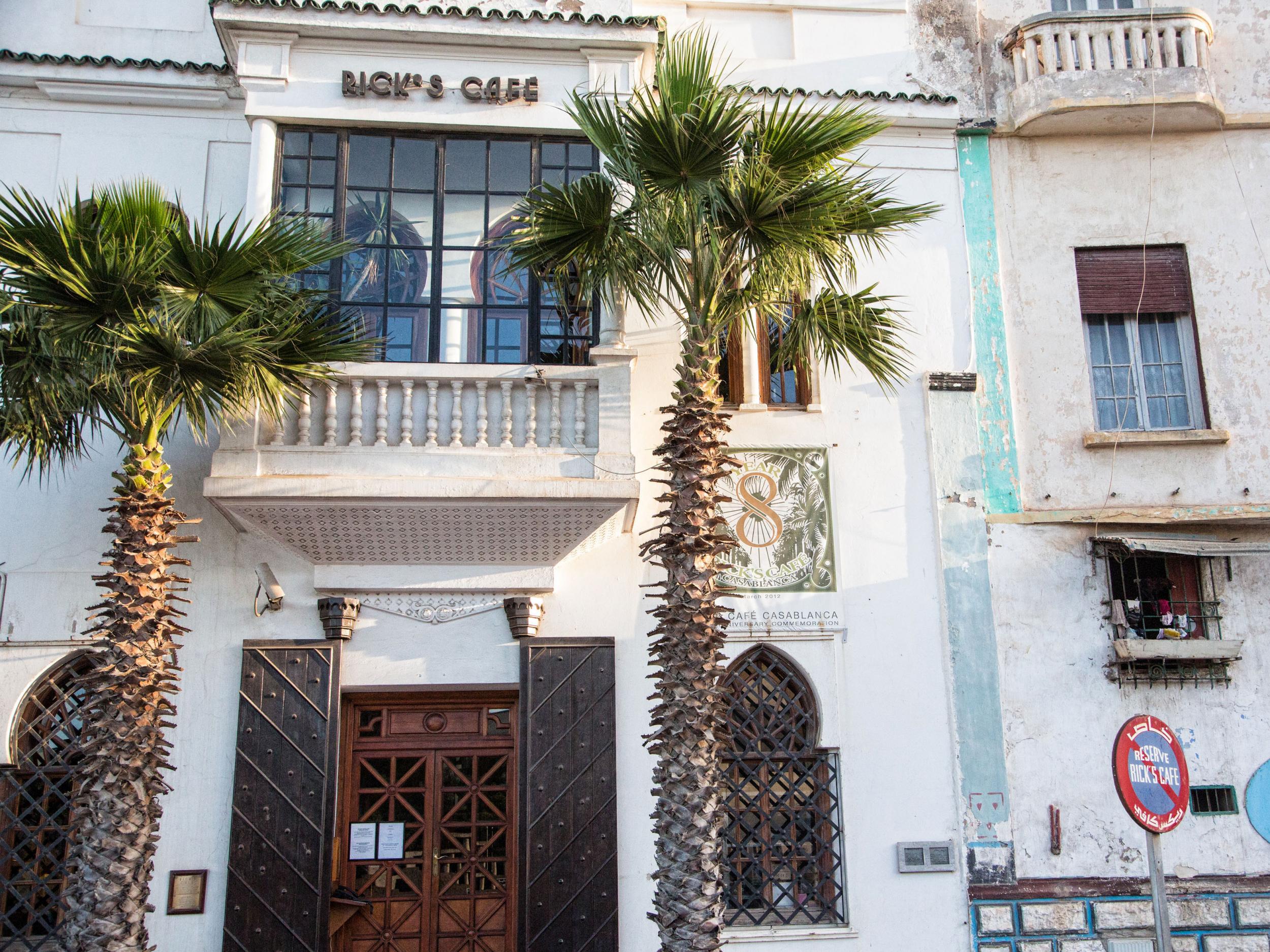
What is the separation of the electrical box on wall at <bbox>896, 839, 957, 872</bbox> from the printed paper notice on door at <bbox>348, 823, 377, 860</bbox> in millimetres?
4375

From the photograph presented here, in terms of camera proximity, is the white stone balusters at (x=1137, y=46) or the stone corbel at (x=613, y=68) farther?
the white stone balusters at (x=1137, y=46)

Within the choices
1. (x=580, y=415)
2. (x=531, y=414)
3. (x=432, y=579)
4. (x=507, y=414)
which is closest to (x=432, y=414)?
(x=507, y=414)

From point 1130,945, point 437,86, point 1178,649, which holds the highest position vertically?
point 437,86

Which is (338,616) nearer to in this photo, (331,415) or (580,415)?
(331,415)

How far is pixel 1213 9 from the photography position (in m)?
11.8

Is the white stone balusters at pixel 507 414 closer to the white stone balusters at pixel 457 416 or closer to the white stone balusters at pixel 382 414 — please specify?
the white stone balusters at pixel 457 416

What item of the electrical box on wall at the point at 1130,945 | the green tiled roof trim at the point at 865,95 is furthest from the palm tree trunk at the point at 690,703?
the green tiled roof trim at the point at 865,95

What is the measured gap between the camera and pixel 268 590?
9484 millimetres

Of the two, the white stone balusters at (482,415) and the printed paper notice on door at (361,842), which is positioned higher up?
the white stone balusters at (482,415)

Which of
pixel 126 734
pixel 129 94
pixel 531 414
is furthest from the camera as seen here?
pixel 129 94

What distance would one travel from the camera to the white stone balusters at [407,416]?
910cm

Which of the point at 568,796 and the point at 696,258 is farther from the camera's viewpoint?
the point at 568,796

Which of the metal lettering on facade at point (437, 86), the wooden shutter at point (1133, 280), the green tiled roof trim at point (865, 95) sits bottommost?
the wooden shutter at point (1133, 280)

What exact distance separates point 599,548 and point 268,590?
279 cm
